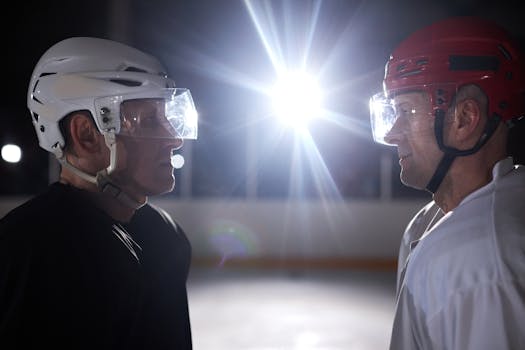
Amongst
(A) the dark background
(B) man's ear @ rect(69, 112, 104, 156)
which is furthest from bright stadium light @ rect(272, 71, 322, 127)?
(B) man's ear @ rect(69, 112, 104, 156)

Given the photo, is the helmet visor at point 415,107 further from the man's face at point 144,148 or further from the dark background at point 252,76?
the dark background at point 252,76

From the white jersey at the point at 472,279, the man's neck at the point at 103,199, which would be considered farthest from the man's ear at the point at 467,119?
the man's neck at the point at 103,199

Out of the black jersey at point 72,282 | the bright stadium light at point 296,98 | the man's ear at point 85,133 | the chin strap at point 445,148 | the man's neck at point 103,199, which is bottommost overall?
the black jersey at point 72,282

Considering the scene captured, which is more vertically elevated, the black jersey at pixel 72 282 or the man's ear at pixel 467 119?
the man's ear at pixel 467 119

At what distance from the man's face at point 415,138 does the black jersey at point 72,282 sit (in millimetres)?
773

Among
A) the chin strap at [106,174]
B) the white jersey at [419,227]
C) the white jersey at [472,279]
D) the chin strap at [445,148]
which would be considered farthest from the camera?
the white jersey at [419,227]

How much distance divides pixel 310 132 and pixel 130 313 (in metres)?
7.33

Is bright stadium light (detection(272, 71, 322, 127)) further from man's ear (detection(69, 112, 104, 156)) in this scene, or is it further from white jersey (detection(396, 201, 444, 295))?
man's ear (detection(69, 112, 104, 156))

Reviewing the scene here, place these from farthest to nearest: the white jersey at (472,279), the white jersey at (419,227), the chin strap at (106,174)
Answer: the white jersey at (419,227) < the chin strap at (106,174) < the white jersey at (472,279)

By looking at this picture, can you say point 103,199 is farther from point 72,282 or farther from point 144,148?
point 72,282

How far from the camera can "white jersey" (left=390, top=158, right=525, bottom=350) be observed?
891 mm

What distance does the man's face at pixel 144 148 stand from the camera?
4.34 feet

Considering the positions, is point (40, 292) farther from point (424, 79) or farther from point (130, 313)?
point (424, 79)

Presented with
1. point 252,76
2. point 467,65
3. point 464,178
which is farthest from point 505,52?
point 252,76
